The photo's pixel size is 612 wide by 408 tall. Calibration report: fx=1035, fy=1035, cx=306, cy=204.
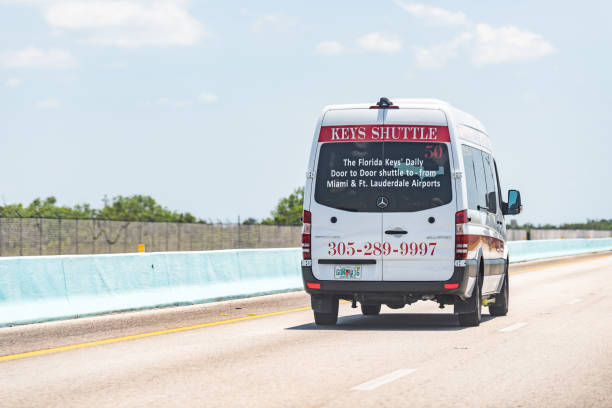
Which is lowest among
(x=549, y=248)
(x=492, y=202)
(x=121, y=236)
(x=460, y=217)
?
(x=549, y=248)

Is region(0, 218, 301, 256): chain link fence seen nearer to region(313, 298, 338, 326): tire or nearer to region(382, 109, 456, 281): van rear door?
region(313, 298, 338, 326): tire

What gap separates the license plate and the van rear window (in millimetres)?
748

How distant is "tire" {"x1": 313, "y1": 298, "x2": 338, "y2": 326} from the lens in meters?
→ 14.1

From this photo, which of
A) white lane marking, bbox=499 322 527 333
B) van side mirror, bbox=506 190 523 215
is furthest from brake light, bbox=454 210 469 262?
van side mirror, bbox=506 190 523 215

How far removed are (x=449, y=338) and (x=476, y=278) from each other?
5.60ft

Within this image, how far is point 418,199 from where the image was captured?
43.5 ft

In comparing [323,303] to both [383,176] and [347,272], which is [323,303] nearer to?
[347,272]

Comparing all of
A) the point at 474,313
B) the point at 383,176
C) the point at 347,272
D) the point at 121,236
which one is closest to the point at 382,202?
the point at 383,176

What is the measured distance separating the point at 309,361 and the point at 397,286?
342 cm

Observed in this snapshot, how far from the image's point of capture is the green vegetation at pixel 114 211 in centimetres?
9938

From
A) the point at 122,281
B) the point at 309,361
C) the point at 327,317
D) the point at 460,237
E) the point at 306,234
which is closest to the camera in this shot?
the point at 309,361

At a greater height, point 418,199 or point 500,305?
point 418,199

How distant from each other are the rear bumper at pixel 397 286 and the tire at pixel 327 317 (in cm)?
59

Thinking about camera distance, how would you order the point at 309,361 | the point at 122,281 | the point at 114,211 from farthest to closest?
the point at 114,211
the point at 122,281
the point at 309,361
